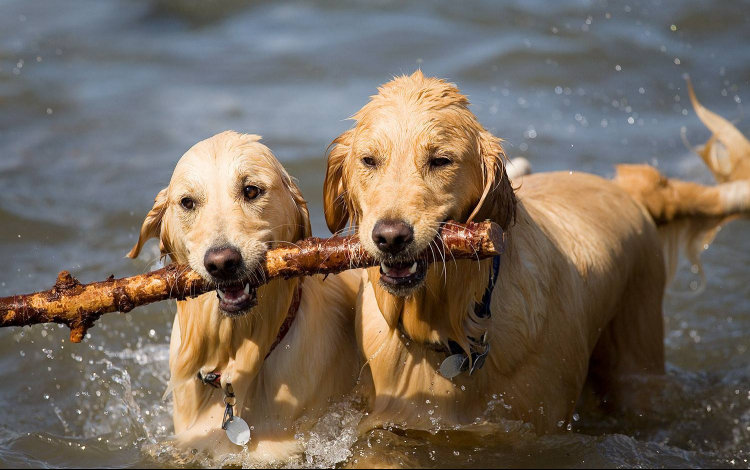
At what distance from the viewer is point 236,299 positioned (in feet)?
14.8

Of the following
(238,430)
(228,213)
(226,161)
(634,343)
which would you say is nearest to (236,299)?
(228,213)

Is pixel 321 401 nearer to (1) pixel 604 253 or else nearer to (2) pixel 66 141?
(1) pixel 604 253

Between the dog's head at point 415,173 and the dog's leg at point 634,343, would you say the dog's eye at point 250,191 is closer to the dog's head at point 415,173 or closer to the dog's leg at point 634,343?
the dog's head at point 415,173

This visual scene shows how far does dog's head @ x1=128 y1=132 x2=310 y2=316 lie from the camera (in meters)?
4.41

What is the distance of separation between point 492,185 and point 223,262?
1.42m

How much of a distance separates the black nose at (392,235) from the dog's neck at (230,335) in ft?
3.05

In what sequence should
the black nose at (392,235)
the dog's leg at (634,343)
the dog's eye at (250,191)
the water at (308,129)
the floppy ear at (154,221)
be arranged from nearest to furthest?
the black nose at (392,235) → the dog's eye at (250,191) → the floppy ear at (154,221) → the water at (308,129) → the dog's leg at (634,343)

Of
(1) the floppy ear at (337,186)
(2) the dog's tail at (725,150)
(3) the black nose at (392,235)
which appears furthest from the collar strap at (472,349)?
(2) the dog's tail at (725,150)

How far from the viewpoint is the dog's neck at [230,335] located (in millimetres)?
4855

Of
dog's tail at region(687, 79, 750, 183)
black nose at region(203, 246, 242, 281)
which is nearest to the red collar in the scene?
black nose at region(203, 246, 242, 281)

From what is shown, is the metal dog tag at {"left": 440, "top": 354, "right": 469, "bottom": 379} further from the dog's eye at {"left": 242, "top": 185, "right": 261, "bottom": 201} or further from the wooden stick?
the dog's eye at {"left": 242, "top": 185, "right": 261, "bottom": 201}

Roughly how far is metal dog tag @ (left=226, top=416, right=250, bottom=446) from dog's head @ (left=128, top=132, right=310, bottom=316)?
724mm

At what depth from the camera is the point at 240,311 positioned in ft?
14.8

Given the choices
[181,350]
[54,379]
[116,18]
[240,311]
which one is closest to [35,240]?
[54,379]
